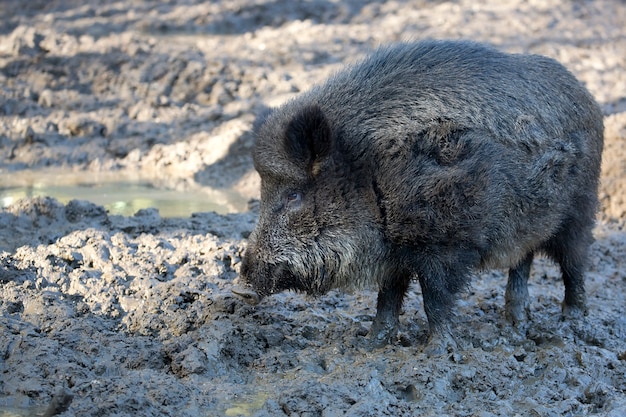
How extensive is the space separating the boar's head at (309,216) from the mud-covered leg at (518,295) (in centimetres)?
129

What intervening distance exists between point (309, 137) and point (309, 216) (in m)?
0.48

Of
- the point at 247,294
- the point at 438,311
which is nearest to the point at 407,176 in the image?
the point at 438,311

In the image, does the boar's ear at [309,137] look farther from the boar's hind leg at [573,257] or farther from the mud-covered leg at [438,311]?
the boar's hind leg at [573,257]

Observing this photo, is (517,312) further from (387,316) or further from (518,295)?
(387,316)

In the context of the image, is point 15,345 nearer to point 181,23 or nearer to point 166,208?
point 166,208

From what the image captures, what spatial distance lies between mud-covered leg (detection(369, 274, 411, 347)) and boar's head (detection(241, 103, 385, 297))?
31 cm

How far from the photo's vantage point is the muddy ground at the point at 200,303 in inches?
179

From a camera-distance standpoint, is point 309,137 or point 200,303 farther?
point 200,303

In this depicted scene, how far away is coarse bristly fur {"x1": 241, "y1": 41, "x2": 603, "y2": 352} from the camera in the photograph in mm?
4977

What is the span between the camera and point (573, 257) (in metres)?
5.97

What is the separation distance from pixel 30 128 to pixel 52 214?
3.84m

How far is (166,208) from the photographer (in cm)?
850

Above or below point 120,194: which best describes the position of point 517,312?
above

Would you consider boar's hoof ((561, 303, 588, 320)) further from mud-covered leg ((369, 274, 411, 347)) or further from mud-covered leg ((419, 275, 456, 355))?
mud-covered leg ((369, 274, 411, 347))
